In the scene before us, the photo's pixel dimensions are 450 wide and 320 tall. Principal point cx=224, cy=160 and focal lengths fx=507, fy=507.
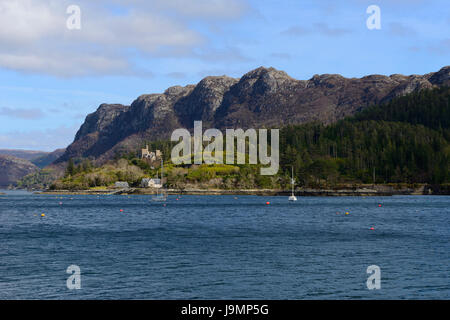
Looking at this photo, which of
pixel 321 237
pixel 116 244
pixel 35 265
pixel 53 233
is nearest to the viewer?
pixel 35 265

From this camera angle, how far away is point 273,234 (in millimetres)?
78250
